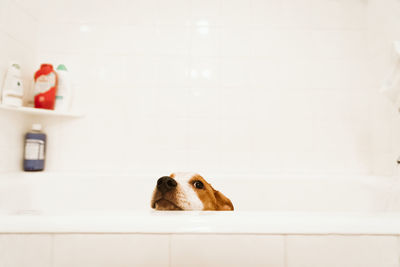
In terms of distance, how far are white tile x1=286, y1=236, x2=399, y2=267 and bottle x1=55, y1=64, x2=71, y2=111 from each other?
1256 millimetres

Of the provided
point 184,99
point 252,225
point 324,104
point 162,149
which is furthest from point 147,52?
point 252,225

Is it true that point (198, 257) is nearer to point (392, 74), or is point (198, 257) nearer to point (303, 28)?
point (392, 74)

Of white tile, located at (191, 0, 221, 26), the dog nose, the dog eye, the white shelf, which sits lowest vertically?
the dog eye

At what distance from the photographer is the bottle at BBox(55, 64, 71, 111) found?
121cm

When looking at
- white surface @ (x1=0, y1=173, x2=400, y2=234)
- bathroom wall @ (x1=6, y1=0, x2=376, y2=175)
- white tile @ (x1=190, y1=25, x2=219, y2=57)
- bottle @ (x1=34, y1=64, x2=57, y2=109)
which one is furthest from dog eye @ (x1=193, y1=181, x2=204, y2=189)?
bottle @ (x1=34, y1=64, x2=57, y2=109)

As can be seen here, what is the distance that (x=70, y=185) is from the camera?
3.68 feet

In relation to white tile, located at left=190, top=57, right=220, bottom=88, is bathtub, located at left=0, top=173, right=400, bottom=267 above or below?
below

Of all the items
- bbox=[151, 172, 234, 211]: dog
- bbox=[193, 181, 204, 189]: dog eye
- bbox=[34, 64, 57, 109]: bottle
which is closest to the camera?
bbox=[151, 172, 234, 211]: dog

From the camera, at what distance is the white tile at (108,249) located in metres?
0.39

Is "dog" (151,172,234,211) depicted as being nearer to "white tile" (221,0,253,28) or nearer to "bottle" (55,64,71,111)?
"bottle" (55,64,71,111)

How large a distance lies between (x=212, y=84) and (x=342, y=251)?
41.3 inches

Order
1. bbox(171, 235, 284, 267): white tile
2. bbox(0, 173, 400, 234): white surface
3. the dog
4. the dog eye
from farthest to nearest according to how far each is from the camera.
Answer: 1. bbox(0, 173, 400, 234): white surface
2. the dog eye
3. the dog
4. bbox(171, 235, 284, 267): white tile

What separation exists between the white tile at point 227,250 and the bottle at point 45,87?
113cm

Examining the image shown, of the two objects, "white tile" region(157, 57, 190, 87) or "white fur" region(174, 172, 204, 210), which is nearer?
"white fur" region(174, 172, 204, 210)
